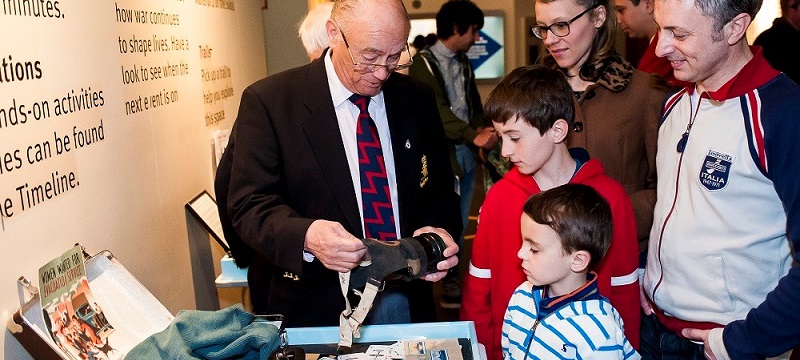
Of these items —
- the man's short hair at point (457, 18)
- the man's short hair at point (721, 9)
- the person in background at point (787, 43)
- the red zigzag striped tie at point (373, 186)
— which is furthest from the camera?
the man's short hair at point (457, 18)

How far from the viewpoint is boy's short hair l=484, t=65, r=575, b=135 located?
78.7 inches

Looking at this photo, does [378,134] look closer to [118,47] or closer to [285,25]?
[118,47]

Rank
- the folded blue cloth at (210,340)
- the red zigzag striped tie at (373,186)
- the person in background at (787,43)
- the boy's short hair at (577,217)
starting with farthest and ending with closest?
the person in background at (787,43) → the red zigzag striped tie at (373,186) → the boy's short hair at (577,217) → the folded blue cloth at (210,340)

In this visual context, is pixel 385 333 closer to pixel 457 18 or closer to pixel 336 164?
pixel 336 164

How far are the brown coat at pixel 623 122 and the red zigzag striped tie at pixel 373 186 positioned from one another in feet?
1.82

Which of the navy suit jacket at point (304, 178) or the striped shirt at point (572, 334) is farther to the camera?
the navy suit jacket at point (304, 178)

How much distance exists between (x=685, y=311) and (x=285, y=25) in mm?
3388

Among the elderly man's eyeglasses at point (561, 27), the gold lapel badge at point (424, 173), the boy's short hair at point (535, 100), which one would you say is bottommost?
the gold lapel badge at point (424, 173)

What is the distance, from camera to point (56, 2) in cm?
199

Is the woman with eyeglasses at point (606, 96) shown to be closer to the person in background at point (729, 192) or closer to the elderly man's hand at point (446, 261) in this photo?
the person in background at point (729, 192)

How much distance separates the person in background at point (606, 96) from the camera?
2186 mm

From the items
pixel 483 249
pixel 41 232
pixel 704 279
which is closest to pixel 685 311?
pixel 704 279

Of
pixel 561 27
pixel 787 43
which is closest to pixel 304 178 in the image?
pixel 561 27

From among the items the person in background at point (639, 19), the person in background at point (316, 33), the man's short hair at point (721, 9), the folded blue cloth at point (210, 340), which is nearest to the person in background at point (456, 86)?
the person in background at point (639, 19)
